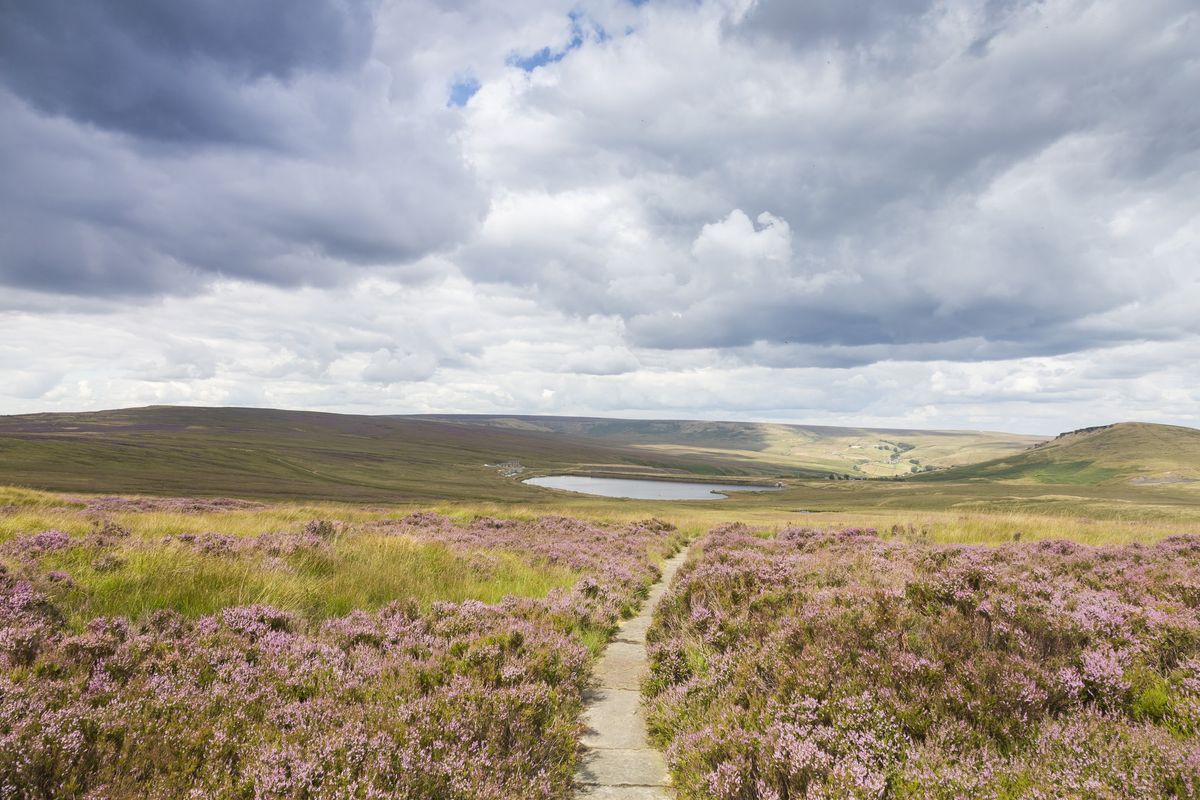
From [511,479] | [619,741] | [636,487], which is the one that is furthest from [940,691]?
[636,487]

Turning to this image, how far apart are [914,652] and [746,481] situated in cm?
18393

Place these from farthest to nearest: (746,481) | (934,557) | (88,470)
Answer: (746,481), (88,470), (934,557)

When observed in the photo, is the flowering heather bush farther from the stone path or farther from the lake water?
the lake water

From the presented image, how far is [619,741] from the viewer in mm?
6219

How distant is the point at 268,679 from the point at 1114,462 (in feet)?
701

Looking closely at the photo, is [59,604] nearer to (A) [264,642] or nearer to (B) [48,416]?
(A) [264,642]

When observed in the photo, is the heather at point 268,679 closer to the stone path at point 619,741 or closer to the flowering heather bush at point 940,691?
the stone path at point 619,741

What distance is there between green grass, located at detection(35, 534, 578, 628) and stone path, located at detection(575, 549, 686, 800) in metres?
2.92

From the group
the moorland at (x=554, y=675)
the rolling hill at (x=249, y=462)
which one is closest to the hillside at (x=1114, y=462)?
the rolling hill at (x=249, y=462)

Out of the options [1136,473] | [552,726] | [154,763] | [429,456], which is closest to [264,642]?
[154,763]

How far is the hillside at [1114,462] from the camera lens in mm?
127438

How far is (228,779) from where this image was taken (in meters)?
3.74

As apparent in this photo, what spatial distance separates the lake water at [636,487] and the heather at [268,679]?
105 meters

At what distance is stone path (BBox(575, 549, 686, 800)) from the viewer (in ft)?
16.9
